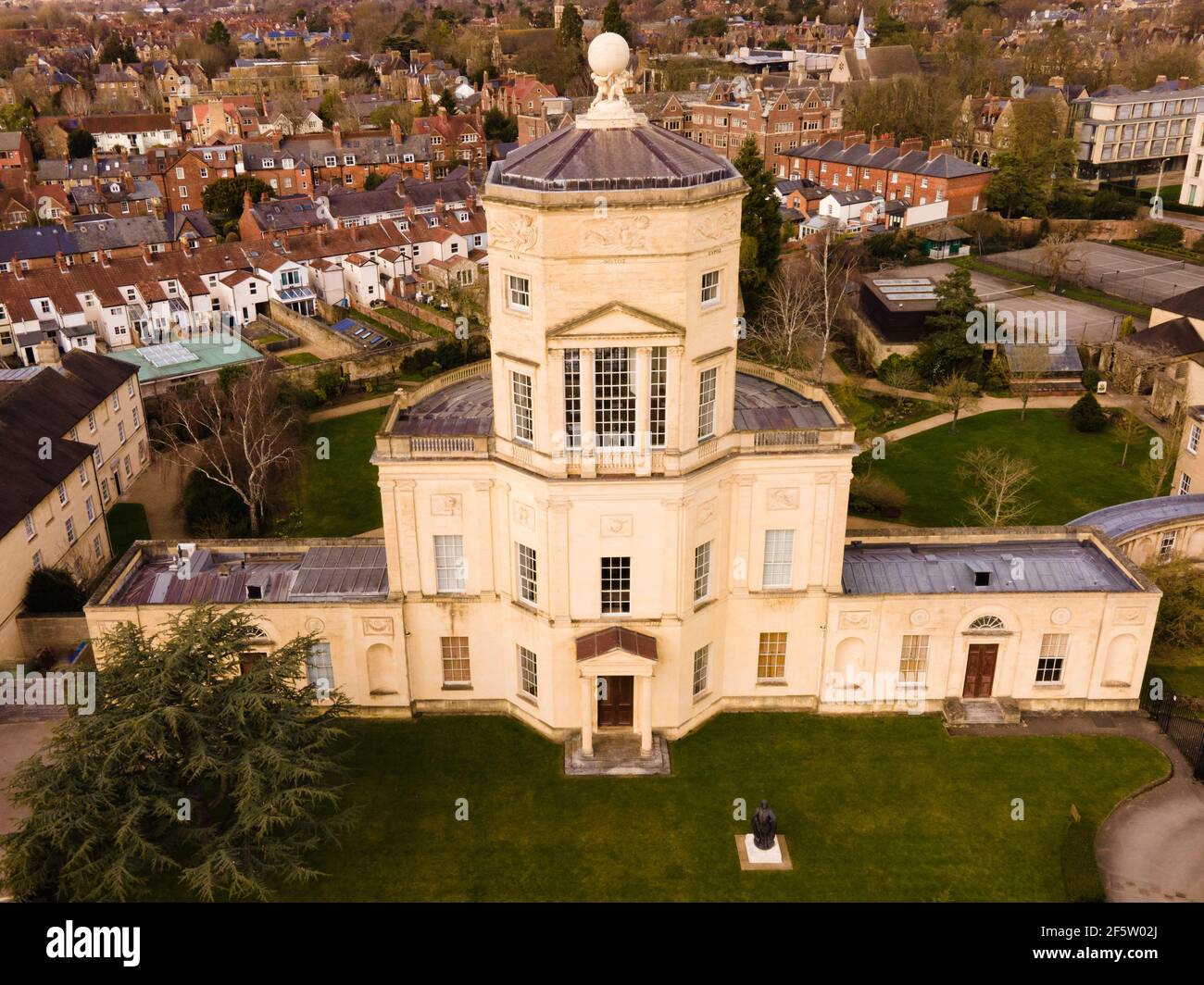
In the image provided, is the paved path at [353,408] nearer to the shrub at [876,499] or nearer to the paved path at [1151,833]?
the shrub at [876,499]

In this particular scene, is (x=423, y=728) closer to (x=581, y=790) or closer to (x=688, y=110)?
(x=581, y=790)

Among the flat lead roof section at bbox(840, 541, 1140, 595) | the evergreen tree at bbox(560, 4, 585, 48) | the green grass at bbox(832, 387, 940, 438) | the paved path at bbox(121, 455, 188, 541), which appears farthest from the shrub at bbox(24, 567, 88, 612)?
the evergreen tree at bbox(560, 4, 585, 48)

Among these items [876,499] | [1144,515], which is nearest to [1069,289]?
[876,499]

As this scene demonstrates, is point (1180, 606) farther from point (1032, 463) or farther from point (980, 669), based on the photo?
point (1032, 463)

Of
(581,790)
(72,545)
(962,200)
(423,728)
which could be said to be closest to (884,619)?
(581,790)

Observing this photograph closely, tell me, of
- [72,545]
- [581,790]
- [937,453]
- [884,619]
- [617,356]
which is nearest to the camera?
[617,356]

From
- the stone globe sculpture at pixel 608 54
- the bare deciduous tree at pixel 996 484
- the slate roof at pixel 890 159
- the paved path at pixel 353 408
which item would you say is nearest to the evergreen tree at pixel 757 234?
the bare deciduous tree at pixel 996 484
